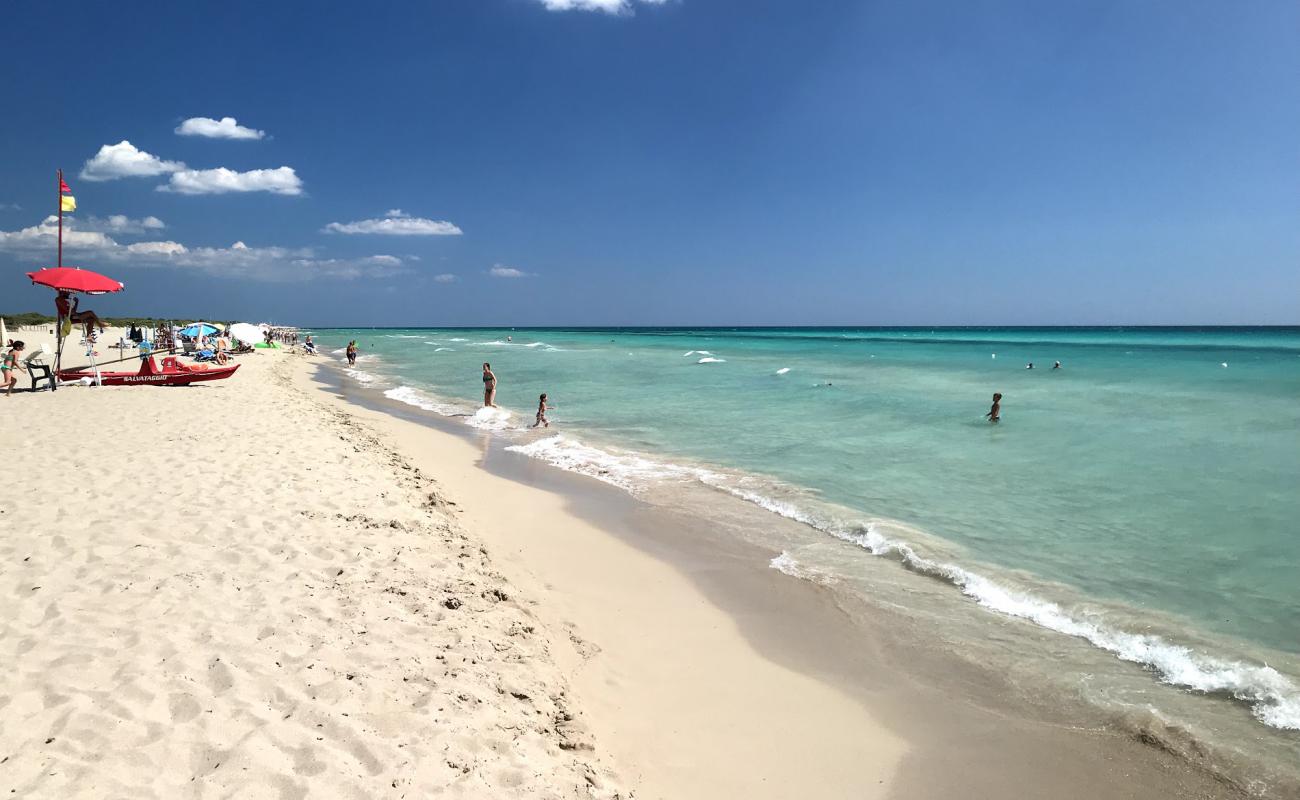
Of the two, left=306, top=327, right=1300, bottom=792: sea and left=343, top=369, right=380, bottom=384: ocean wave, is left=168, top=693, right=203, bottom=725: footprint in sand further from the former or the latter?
left=343, top=369, right=380, bottom=384: ocean wave

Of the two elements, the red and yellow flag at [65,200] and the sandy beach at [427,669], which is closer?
the sandy beach at [427,669]

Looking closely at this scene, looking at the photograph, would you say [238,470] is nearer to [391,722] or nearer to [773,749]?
[391,722]

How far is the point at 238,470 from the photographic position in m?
7.98

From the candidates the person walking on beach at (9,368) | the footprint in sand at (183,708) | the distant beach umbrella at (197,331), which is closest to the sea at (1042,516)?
the footprint in sand at (183,708)

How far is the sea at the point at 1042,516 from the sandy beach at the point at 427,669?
0.98 m

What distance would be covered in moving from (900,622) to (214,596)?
239 inches

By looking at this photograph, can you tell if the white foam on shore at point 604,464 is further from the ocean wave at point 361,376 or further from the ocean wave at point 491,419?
the ocean wave at point 361,376

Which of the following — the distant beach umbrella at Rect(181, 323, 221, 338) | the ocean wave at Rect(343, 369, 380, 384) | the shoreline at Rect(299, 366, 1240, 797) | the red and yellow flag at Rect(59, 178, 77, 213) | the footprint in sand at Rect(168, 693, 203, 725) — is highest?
the red and yellow flag at Rect(59, 178, 77, 213)

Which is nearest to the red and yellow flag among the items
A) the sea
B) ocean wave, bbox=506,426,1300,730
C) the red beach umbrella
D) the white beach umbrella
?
the red beach umbrella

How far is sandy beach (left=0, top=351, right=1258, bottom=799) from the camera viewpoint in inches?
124

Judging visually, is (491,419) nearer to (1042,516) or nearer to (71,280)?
(71,280)

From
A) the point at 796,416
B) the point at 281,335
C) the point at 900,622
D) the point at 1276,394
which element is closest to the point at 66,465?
the point at 900,622

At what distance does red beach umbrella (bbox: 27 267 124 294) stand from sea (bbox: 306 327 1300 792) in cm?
844

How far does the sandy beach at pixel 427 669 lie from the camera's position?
10.3ft
